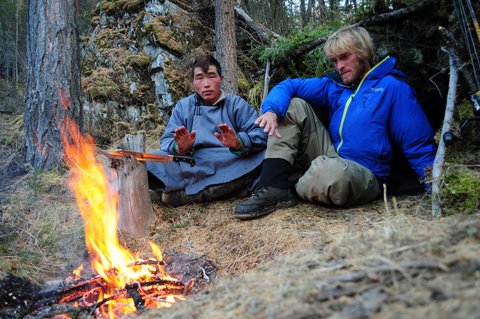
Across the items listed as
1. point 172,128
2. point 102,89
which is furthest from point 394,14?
point 102,89

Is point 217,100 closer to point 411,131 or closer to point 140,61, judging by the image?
point 411,131

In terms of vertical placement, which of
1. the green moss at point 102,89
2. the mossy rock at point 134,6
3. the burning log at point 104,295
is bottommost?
the burning log at point 104,295

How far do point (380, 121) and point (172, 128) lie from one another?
2308mm

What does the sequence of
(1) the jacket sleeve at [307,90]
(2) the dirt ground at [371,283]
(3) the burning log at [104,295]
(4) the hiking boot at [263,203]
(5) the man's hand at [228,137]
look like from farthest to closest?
(1) the jacket sleeve at [307,90] → (5) the man's hand at [228,137] → (4) the hiking boot at [263,203] → (3) the burning log at [104,295] → (2) the dirt ground at [371,283]

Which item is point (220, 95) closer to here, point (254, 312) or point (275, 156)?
point (275, 156)

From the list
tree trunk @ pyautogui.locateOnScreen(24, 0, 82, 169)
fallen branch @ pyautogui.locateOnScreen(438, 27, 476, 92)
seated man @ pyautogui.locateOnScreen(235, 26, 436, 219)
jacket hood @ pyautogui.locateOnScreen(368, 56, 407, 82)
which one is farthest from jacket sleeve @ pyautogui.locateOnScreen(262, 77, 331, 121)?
tree trunk @ pyautogui.locateOnScreen(24, 0, 82, 169)

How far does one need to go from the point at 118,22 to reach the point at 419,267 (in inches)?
346

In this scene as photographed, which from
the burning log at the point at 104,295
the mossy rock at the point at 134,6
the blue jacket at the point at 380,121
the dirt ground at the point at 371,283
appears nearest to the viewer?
the dirt ground at the point at 371,283

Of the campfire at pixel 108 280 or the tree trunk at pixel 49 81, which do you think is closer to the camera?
the campfire at pixel 108 280

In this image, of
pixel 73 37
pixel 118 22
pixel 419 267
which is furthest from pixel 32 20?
pixel 419 267

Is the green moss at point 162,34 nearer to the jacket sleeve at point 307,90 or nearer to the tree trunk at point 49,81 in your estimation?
the tree trunk at point 49,81

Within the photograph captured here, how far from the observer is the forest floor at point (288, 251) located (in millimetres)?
1241

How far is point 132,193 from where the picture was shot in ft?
12.7

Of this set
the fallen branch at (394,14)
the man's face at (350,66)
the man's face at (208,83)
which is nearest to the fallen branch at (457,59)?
the fallen branch at (394,14)
